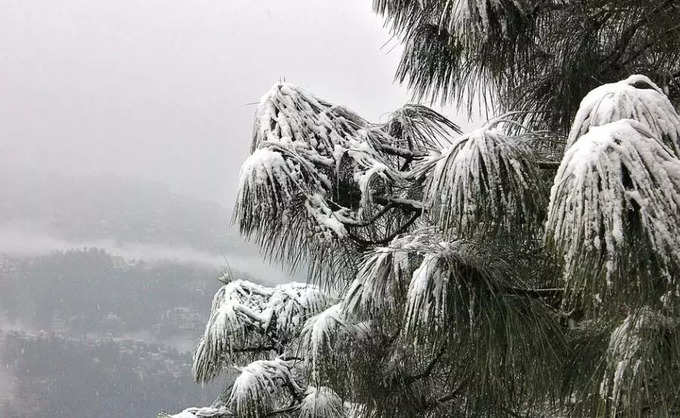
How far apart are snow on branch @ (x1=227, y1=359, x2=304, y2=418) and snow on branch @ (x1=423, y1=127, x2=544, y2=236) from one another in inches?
50.7

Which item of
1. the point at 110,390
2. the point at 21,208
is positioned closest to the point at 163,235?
the point at 21,208

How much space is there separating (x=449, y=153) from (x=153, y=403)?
93358 millimetres

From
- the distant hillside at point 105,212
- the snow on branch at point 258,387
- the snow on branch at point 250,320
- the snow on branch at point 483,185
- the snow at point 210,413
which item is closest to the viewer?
the snow on branch at point 483,185

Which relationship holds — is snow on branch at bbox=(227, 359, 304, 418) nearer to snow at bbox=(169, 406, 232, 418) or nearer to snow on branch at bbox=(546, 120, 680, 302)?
snow at bbox=(169, 406, 232, 418)

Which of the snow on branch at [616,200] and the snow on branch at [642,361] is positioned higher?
the snow on branch at [616,200]

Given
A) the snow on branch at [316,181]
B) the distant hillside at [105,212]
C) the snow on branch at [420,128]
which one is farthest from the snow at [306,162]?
the distant hillside at [105,212]

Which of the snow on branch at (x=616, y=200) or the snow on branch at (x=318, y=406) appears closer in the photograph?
the snow on branch at (x=616, y=200)

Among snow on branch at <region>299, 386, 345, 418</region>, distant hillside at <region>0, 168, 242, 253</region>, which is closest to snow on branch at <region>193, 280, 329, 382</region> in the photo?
snow on branch at <region>299, 386, 345, 418</region>

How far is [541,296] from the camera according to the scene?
3.19 feet

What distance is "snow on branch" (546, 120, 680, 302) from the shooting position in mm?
529

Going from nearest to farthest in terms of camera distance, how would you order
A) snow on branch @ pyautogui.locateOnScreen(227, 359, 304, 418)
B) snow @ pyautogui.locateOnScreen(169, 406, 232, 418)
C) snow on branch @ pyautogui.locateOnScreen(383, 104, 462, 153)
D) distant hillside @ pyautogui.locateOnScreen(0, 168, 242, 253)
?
snow on branch @ pyautogui.locateOnScreen(383, 104, 462, 153), snow on branch @ pyautogui.locateOnScreen(227, 359, 304, 418), snow @ pyautogui.locateOnScreen(169, 406, 232, 418), distant hillside @ pyautogui.locateOnScreen(0, 168, 242, 253)

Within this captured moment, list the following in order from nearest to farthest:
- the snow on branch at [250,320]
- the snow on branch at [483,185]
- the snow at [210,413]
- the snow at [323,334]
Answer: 1. the snow on branch at [483,185]
2. the snow at [323,334]
3. the snow on branch at [250,320]
4. the snow at [210,413]

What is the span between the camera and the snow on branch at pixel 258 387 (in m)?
1.89

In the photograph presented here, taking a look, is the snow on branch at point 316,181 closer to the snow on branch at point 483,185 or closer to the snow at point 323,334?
the snow at point 323,334
